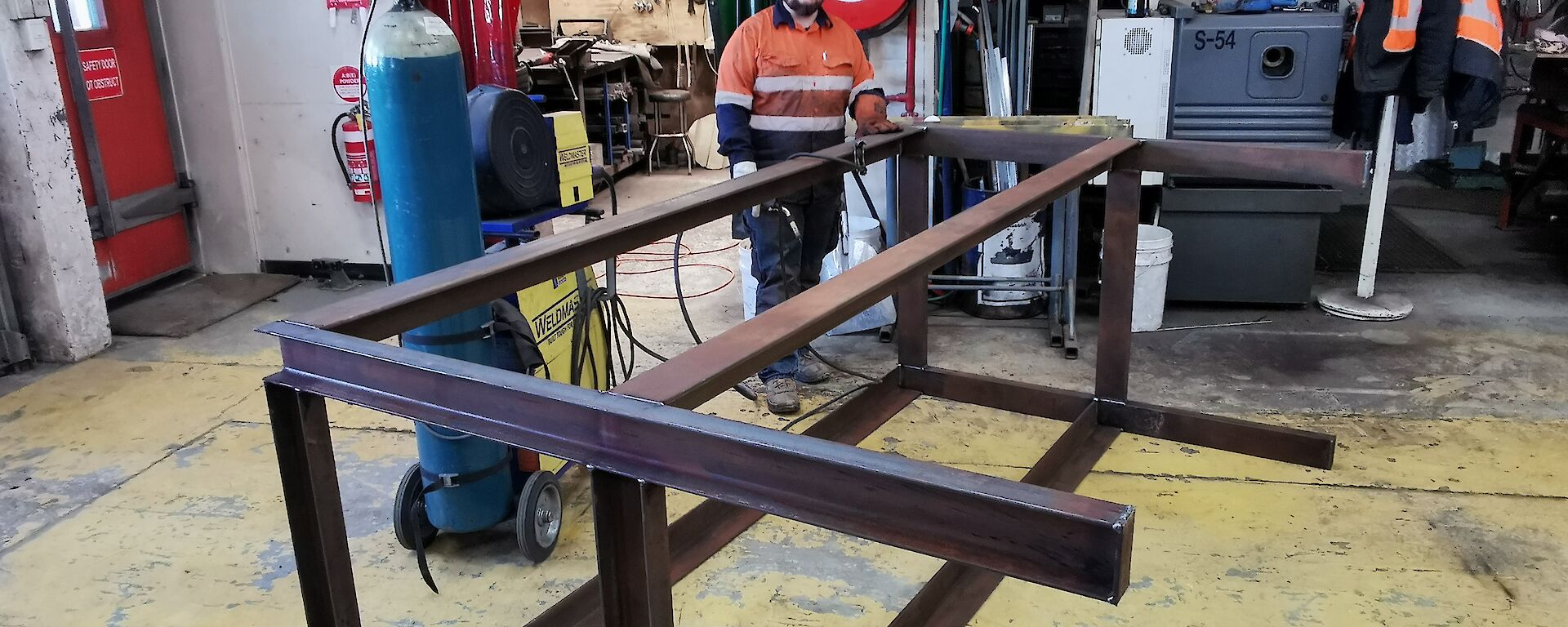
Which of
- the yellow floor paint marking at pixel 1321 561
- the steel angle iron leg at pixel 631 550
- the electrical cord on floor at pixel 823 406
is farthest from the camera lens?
the electrical cord on floor at pixel 823 406

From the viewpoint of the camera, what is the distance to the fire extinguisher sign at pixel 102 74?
15.0 feet

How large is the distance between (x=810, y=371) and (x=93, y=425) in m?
2.31

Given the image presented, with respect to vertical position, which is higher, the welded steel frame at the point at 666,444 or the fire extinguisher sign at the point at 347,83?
the fire extinguisher sign at the point at 347,83

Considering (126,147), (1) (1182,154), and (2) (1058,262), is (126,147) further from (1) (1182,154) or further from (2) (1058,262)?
(1) (1182,154)

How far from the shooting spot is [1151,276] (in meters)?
4.31

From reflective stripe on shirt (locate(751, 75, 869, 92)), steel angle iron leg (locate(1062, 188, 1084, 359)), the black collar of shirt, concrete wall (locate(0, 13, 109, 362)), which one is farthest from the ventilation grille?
concrete wall (locate(0, 13, 109, 362))

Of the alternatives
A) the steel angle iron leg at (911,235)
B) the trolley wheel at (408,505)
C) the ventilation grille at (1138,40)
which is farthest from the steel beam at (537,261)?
the ventilation grille at (1138,40)

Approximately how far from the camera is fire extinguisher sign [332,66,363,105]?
4871mm

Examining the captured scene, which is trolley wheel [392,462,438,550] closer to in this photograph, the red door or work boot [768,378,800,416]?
work boot [768,378,800,416]

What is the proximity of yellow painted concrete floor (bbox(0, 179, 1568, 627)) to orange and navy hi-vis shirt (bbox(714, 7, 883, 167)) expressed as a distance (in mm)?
873

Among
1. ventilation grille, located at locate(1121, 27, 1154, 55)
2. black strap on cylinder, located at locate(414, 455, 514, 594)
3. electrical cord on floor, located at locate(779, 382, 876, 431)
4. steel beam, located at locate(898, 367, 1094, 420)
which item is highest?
ventilation grille, located at locate(1121, 27, 1154, 55)

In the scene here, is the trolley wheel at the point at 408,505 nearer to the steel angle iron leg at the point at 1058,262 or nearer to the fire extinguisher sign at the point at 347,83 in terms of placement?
the steel angle iron leg at the point at 1058,262

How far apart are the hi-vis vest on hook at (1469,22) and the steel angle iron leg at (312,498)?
4.02 m

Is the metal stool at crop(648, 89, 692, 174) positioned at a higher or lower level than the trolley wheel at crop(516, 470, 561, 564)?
higher
